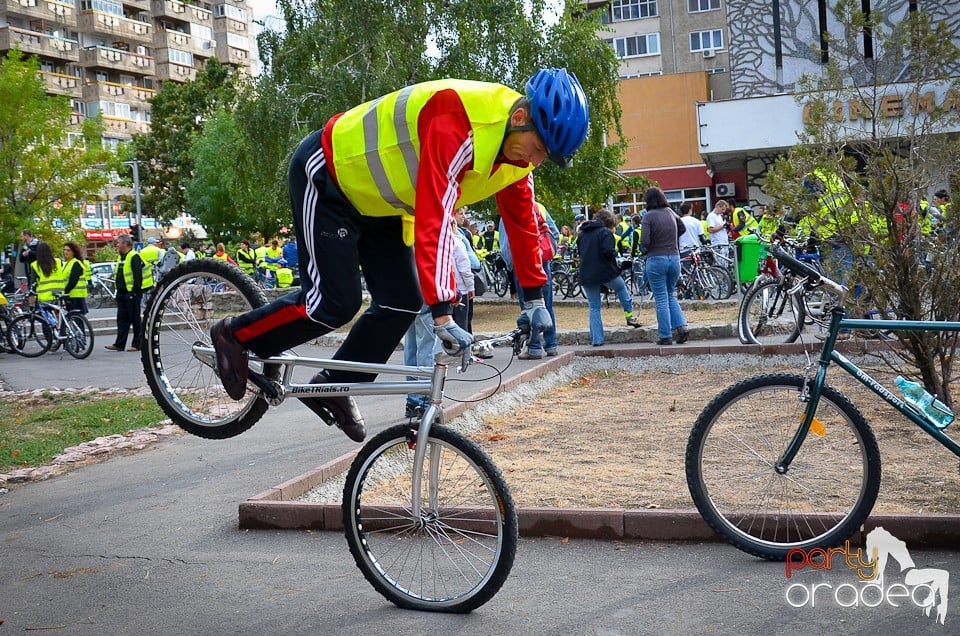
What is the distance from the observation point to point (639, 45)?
65375mm

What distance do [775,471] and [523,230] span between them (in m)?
1.62

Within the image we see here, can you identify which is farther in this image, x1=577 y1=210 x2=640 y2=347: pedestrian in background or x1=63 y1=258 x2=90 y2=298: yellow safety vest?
x1=63 y1=258 x2=90 y2=298: yellow safety vest

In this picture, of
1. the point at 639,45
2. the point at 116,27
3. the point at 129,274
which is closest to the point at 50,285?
the point at 129,274

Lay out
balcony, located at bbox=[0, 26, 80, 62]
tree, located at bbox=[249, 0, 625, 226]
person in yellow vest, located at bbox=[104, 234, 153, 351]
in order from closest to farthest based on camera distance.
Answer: person in yellow vest, located at bbox=[104, 234, 153, 351] → tree, located at bbox=[249, 0, 625, 226] → balcony, located at bbox=[0, 26, 80, 62]

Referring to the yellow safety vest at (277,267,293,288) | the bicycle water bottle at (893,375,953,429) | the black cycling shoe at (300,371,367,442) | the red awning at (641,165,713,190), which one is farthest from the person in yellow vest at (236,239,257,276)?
the bicycle water bottle at (893,375,953,429)

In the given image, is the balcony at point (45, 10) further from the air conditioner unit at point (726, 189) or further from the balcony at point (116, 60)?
the air conditioner unit at point (726, 189)

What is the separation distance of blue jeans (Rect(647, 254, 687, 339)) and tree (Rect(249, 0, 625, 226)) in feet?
25.1

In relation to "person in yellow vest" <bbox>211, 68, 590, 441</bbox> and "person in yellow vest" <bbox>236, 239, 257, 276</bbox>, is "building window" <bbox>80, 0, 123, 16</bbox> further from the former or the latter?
"person in yellow vest" <bbox>211, 68, 590, 441</bbox>

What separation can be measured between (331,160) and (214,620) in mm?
1994

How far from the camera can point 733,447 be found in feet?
15.6

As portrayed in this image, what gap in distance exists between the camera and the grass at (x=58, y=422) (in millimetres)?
8297

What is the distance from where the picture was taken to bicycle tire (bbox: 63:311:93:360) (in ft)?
59.2

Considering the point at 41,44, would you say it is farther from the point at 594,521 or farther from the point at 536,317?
the point at 536,317

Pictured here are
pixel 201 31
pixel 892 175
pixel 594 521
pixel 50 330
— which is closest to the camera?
pixel 594 521
